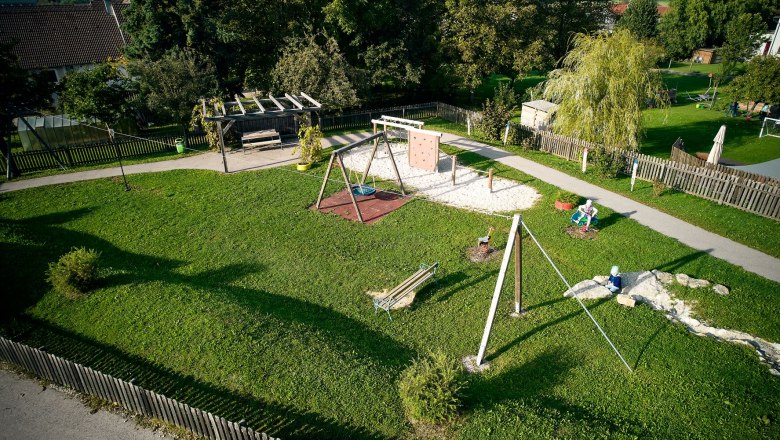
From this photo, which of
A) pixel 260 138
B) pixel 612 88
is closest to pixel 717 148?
pixel 612 88

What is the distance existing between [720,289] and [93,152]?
88.4ft

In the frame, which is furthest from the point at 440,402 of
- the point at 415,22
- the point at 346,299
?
the point at 415,22

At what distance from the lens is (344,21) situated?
89.8 feet

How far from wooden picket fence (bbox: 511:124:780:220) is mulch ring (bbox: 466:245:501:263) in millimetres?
9443

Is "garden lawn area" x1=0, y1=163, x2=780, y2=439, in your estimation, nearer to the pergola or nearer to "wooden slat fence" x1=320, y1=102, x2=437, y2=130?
the pergola

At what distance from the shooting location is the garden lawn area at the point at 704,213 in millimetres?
14508

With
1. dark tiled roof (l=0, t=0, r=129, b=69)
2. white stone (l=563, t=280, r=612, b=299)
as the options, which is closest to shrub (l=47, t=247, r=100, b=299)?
white stone (l=563, t=280, r=612, b=299)

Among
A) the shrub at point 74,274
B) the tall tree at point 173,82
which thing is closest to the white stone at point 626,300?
the shrub at point 74,274

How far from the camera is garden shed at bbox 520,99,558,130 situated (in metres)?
25.7

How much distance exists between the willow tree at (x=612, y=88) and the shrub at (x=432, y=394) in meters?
16.1

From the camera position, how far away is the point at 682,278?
1243 cm

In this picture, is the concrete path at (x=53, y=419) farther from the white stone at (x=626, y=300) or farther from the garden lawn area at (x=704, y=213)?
the garden lawn area at (x=704, y=213)

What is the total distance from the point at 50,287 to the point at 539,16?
34.1 metres

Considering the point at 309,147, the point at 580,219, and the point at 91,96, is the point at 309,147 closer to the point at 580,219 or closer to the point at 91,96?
the point at 91,96
